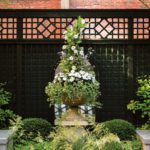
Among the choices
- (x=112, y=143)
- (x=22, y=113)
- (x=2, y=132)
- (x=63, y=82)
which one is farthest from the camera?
(x=22, y=113)

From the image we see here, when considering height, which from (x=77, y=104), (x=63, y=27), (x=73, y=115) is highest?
(x=63, y=27)

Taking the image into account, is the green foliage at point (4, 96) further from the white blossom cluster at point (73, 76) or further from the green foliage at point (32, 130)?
the white blossom cluster at point (73, 76)

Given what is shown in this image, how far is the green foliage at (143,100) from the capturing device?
11095 millimetres

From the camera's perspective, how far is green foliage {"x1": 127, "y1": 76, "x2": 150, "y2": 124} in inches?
437

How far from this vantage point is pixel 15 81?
12.0m

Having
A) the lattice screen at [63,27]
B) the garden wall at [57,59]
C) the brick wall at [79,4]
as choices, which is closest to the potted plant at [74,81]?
the garden wall at [57,59]

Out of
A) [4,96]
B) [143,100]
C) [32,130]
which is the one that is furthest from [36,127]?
[143,100]

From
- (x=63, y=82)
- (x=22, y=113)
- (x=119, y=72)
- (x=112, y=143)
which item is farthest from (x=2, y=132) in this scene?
(x=119, y=72)

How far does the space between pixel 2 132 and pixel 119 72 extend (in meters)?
3.91

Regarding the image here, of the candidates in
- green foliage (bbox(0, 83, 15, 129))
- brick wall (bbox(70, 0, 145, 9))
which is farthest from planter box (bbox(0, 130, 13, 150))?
brick wall (bbox(70, 0, 145, 9))

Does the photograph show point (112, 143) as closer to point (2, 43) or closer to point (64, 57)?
point (64, 57)

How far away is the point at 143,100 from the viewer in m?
11.8

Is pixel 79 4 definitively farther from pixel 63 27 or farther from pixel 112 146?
pixel 112 146

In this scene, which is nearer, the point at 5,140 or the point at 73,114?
the point at 5,140
